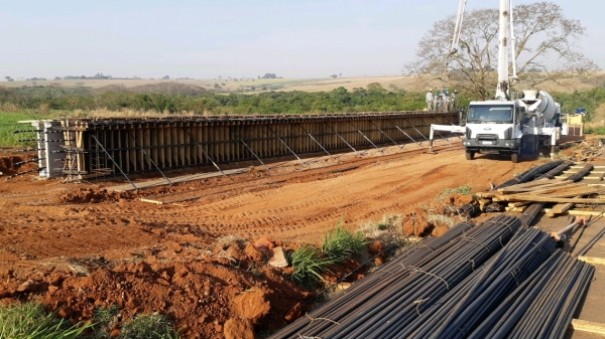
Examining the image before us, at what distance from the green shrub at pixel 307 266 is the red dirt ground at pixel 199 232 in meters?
0.17

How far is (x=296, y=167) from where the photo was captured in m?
20.5

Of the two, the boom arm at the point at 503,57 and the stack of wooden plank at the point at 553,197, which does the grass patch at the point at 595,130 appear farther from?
the stack of wooden plank at the point at 553,197

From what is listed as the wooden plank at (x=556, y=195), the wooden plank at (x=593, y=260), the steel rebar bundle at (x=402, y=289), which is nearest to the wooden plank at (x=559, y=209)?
the wooden plank at (x=556, y=195)

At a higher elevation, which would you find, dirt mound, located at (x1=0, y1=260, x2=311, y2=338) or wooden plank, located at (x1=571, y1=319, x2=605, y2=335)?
dirt mound, located at (x1=0, y1=260, x2=311, y2=338)

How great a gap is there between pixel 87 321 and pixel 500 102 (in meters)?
18.0

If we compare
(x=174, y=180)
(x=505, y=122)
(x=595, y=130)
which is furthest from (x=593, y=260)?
(x=595, y=130)

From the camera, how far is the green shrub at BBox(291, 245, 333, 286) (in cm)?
748

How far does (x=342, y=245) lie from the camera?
8.27 metres

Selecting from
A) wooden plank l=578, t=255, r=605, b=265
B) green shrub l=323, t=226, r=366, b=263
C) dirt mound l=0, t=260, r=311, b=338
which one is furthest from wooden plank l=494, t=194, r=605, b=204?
dirt mound l=0, t=260, r=311, b=338

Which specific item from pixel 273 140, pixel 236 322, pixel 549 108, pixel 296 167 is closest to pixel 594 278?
pixel 236 322

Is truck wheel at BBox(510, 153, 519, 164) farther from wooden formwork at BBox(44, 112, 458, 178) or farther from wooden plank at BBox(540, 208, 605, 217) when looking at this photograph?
wooden plank at BBox(540, 208, 605, 217)

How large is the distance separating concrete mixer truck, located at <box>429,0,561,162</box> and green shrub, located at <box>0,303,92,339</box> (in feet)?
57.7

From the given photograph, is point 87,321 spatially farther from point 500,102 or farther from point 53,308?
point 500,102

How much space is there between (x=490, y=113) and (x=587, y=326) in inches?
594
